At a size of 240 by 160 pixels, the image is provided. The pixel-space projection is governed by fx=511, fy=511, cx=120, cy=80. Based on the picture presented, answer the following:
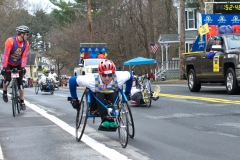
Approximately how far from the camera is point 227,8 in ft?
92.6

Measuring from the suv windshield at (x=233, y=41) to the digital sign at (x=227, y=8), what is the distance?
1179 centimetres

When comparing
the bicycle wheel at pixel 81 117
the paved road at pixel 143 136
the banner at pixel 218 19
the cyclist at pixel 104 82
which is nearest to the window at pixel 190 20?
the banner at pixel 218 19

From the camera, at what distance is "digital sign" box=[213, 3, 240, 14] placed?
2798 centimetres

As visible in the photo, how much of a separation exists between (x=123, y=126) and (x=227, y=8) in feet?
72.4

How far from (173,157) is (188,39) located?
142ft

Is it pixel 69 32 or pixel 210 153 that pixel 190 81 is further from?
pixel 69 32

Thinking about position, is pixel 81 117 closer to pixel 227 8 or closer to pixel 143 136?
pixel 143 136

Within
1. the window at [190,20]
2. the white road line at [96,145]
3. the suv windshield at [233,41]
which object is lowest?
the white road line at [96,145]

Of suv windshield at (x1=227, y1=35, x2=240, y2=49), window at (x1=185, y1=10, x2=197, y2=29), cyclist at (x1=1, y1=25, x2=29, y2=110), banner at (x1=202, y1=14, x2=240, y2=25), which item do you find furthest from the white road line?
window at (x1=185, y1=10, x2=197, y2=29)

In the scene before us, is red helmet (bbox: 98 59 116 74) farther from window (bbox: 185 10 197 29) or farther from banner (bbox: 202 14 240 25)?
window (bbox: 185 10 197 29)

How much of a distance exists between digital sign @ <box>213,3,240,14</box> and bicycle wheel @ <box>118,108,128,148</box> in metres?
21.6

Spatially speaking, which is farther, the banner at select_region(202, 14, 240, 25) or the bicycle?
the banner at select_region(202, 14, 240, 25)

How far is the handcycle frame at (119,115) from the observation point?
24.6 ft

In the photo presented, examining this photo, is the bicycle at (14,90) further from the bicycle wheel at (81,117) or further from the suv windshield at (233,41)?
the suv windshield at (233,41)
